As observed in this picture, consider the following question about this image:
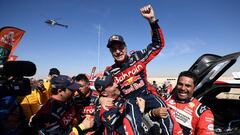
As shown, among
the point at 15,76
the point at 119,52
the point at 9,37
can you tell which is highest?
the point at 9,37

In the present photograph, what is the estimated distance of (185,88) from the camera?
305 cm

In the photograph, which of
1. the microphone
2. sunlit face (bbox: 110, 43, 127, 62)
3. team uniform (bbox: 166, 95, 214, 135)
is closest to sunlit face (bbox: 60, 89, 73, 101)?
sunlit face (bbox: 110, 43, 127, 62)

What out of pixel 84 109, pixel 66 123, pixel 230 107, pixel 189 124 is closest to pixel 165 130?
pixel 189 124

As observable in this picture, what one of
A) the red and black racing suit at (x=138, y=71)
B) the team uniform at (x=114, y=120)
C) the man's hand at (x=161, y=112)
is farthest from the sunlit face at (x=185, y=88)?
the team uniform at (x=114, y=120)

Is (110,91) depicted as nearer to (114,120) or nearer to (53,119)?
(114,120)

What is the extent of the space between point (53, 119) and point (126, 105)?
3.03 feet

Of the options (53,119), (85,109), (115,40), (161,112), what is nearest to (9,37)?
(85,109)

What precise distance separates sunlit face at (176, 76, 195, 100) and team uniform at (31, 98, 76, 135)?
1.57m

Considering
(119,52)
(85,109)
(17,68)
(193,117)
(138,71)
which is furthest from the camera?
(85,109)

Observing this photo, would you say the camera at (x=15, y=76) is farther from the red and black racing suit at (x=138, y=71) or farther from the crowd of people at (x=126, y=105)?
the red and black racing suit at (x=138, y=71)

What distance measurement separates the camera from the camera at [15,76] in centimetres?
182

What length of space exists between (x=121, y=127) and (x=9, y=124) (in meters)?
1.23

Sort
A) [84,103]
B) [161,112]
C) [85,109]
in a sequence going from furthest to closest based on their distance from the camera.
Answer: [84,103]
[85,109]
[161,112]

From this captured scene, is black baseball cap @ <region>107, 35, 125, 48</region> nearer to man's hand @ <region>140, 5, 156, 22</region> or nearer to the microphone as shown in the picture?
man's hand @ <region>140, 5, 156, 22</region>
